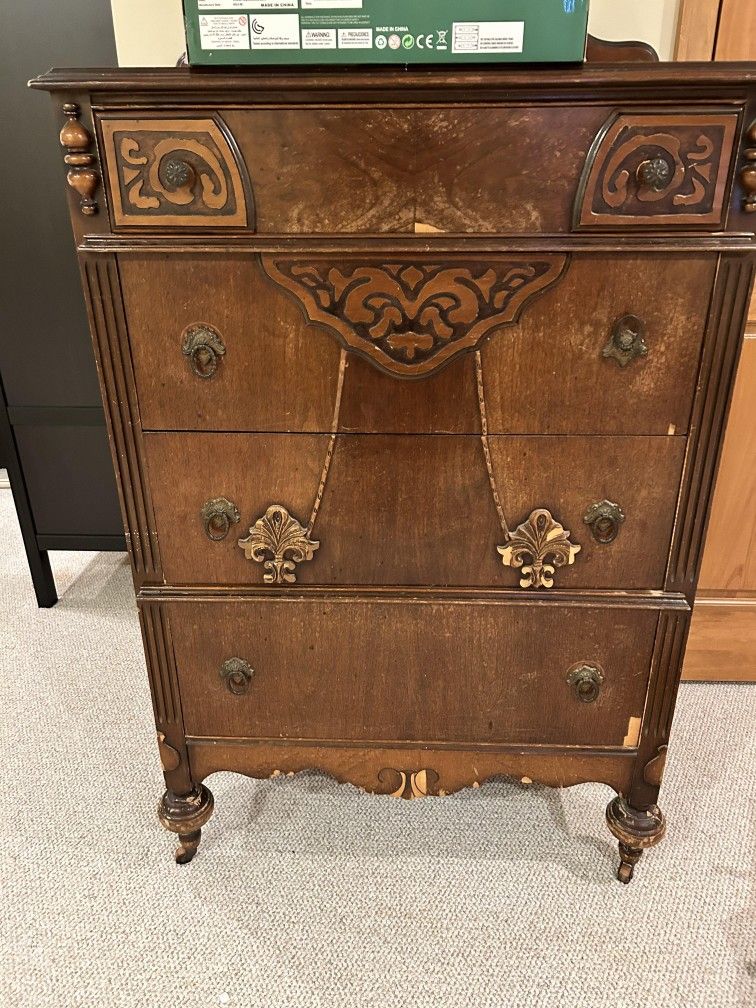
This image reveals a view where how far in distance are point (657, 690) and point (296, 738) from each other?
0.68 metres

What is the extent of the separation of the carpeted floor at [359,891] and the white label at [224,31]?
4.93 feet

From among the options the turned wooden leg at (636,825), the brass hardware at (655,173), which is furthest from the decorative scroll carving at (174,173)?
the turned wooden leg at (636,825)

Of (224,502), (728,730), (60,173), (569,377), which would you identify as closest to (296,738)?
(224,502)

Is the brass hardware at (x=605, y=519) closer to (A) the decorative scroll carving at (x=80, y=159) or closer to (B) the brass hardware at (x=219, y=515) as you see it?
(B) the brass hardware at (x=219, y=515)

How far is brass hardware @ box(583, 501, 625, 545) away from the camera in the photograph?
1237mm

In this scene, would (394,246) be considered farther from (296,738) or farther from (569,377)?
(296,738)

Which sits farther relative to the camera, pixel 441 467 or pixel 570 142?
pixel 441 467

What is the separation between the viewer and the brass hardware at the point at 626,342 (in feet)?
3.68

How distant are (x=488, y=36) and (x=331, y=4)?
21cm

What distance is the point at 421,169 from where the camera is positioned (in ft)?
3.45

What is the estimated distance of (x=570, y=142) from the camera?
103cm

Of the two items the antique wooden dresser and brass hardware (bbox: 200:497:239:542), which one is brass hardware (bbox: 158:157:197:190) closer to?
the antique wooden dresser

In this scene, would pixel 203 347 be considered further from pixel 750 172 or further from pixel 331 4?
pixel 750 172

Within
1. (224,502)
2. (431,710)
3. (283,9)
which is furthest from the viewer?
(431,710)
